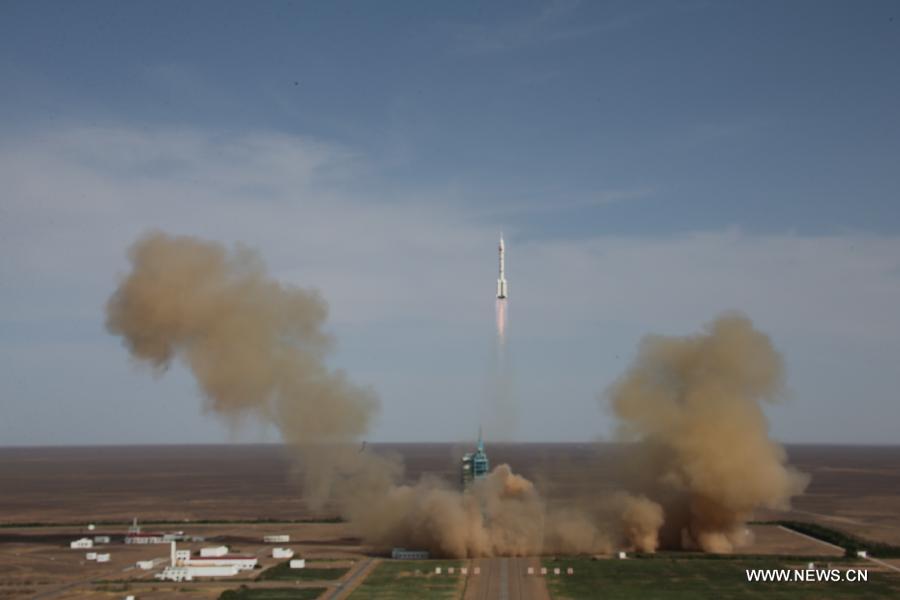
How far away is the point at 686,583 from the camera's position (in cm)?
6106

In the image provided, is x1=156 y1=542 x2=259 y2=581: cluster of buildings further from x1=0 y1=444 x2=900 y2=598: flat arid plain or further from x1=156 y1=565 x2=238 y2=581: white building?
x1=0 y1=444 x2=900 y2=598: flat arid plain

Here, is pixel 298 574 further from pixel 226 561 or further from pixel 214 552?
pixel 214 552

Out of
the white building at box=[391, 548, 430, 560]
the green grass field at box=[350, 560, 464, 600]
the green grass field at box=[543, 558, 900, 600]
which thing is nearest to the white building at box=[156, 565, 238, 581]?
the green grass field at box=[350, 560, 464, 600]

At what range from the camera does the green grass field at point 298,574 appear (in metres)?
64.0

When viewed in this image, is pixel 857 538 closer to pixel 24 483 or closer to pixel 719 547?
pixel 719 547

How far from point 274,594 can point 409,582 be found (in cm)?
850

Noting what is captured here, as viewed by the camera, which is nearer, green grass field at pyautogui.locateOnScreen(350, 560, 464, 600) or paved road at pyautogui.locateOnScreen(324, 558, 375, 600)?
green grass field at pyautogui.locateOnScreen(350, 560, 464, 600)

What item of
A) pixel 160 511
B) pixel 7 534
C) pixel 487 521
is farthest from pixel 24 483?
pixel 487 521

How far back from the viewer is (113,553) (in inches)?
3002

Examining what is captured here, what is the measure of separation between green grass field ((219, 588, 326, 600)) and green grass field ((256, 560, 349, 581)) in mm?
3908

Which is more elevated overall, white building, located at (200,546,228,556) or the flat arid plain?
white building, located at (200,546,228,556)

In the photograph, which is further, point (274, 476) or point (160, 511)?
point (274, 476)

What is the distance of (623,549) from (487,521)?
35.0 feet

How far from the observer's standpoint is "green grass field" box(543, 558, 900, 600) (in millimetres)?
57375
